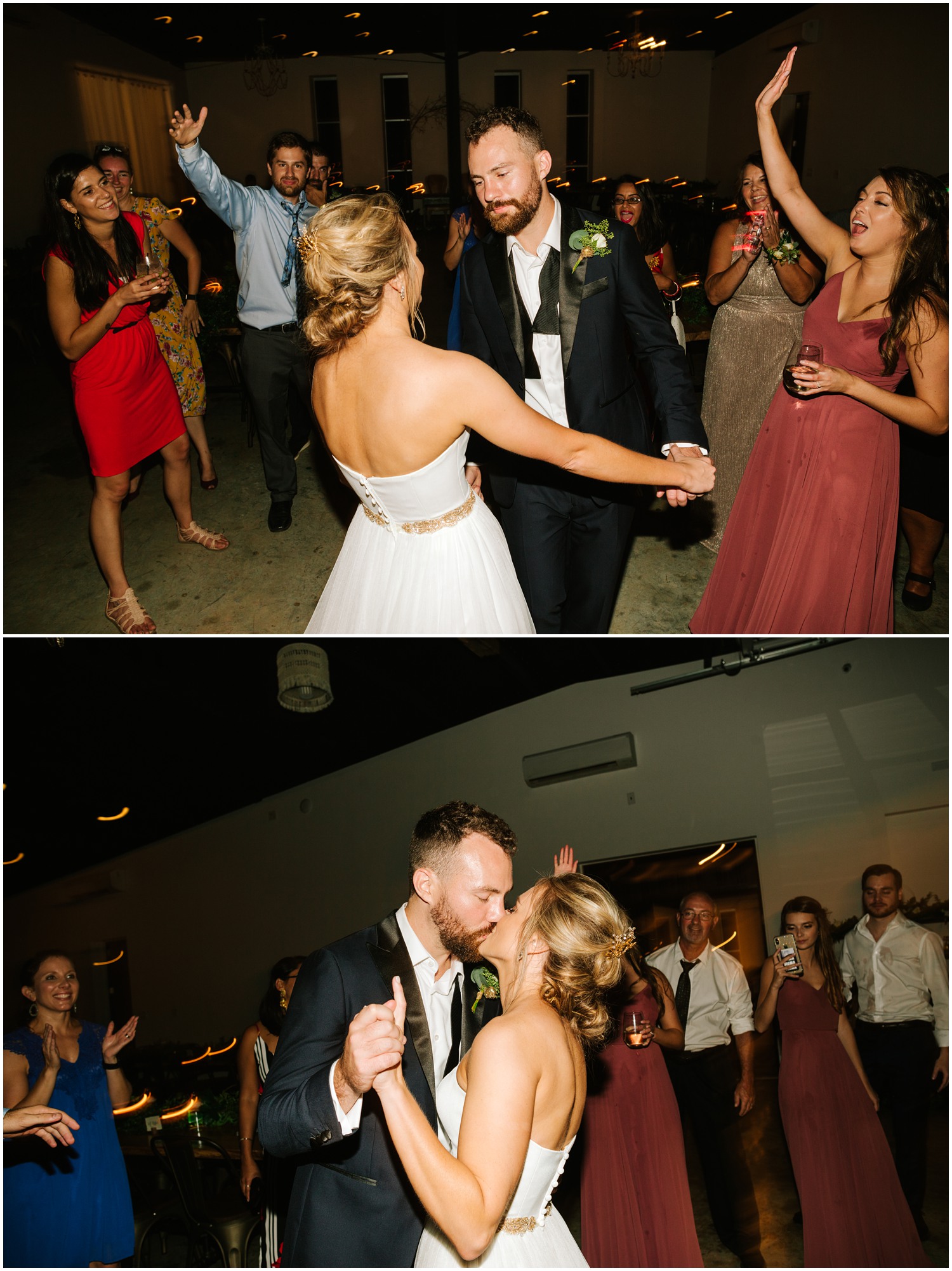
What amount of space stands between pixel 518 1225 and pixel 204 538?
309 centimetres

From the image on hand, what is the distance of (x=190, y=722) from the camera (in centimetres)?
319

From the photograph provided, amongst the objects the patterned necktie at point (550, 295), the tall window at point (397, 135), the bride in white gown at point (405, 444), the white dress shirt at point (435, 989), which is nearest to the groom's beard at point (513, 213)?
the patterned necktie at point (550, 295)

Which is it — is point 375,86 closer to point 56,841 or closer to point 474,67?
point 474,67

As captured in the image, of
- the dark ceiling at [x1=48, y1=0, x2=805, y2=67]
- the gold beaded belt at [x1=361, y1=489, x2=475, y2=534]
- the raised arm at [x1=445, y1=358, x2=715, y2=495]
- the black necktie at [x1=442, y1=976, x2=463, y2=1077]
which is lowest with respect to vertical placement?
the black necktie at [x1=442, y1=976, x2=463, y2=1077]

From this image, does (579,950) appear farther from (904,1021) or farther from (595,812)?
(904,1021)

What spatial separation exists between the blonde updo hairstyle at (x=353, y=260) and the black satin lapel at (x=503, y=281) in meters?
0.73

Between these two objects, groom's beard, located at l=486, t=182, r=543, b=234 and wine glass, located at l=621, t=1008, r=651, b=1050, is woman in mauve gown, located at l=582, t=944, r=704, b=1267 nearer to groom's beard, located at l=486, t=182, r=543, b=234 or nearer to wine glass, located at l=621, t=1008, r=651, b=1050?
wine glass, located at l=621, t=1008, r=651, b=1050

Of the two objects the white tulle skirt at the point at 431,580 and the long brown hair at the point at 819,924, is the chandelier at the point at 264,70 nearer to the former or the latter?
the white tulle skirt at the point at 431,580

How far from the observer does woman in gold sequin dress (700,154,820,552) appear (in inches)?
124

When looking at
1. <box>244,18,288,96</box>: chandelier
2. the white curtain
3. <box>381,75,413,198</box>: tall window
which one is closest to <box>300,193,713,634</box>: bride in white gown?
<box>244,18,288,96</box>: chandelier

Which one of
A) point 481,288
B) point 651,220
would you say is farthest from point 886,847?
point 651,220

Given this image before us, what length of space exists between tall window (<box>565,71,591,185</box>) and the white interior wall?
683cm

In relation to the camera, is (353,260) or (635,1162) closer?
(353,260)

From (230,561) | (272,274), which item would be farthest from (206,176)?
(230,561)
